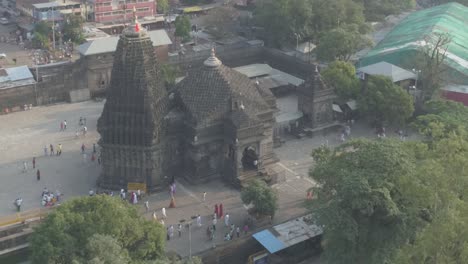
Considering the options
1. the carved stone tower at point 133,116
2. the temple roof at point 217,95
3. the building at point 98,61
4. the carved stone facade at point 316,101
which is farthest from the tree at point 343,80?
the carved stone tower at point 133,116

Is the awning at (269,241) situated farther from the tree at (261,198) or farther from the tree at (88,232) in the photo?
the tree at (88,232)

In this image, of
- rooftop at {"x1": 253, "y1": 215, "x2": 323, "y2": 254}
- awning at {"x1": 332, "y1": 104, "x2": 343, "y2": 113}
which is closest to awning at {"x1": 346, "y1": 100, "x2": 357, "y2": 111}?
awning at {"x1": 332, "y1": 104, "x2": 343, "y2": 113}

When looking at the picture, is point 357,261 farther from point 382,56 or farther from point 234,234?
point 382,56

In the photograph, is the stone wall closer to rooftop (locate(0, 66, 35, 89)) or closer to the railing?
rooftop (locate(0, 66, 35, 89))

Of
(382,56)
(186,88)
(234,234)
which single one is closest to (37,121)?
(186,88)

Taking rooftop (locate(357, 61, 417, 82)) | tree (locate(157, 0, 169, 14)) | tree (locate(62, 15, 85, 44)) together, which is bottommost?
rooftop (locate(357, 61, 417, 82))

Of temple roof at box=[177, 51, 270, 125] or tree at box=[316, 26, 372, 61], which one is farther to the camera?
tree at box=[316, 26, 372, 61]

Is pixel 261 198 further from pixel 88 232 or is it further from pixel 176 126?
pixel 88 232
